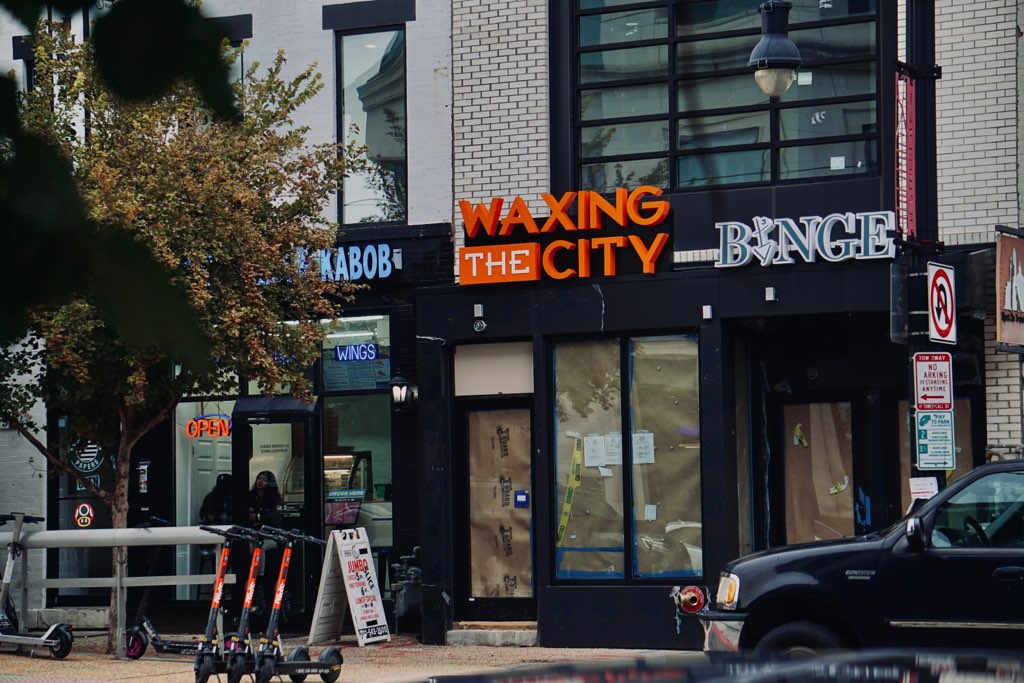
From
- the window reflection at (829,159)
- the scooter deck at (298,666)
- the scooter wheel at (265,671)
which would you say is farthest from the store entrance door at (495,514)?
the scooter wheel at (265,671)

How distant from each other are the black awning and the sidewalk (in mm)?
2414

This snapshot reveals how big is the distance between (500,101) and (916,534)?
25.2 feet

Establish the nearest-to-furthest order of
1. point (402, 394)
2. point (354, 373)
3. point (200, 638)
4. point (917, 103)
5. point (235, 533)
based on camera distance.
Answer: point (917, 103), point (235, 533), point (200, 638), point (402, 394), point (354, 373)

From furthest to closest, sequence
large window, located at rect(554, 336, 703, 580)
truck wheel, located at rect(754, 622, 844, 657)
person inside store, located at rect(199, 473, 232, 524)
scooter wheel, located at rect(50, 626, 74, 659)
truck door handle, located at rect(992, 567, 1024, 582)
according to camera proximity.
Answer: person inside store, located at rect(199, 473, 232, 524) < large window, located at rect(554, 336, 703, 580) < scooter wheel, located at rect(50, 626, 74, 659) < truck wheel, located at rect(754, 622, 844, 657) < truck door handle, located at rect(992, 567, 1024, 582)

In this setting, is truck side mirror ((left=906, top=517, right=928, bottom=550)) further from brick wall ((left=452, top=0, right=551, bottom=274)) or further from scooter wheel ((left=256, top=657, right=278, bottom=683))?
brick wall ((left=452, top=0, right=551, bottom=274))

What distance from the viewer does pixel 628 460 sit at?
15023 millimetres

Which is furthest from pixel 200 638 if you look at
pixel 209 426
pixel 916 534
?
pixel 916 534

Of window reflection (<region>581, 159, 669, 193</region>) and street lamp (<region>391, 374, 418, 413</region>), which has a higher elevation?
window reflection (<region>581, 159, 669, 193</region>)

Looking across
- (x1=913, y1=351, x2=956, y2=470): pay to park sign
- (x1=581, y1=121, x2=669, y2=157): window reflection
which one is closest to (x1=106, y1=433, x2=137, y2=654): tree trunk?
(x1=581, y1=121, x2=669, y2=157): window reflection

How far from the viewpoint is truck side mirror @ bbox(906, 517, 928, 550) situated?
31.2 ft

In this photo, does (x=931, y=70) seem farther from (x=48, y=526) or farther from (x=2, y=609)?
(x=48, y=526)

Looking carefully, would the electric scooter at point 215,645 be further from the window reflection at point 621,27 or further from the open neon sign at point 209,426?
the window reflection at point 621,27

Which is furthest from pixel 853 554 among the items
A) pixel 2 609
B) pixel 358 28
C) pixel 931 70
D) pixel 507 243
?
Answer: pixel 358 28

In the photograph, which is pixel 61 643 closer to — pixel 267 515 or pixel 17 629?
pixel 17 629
